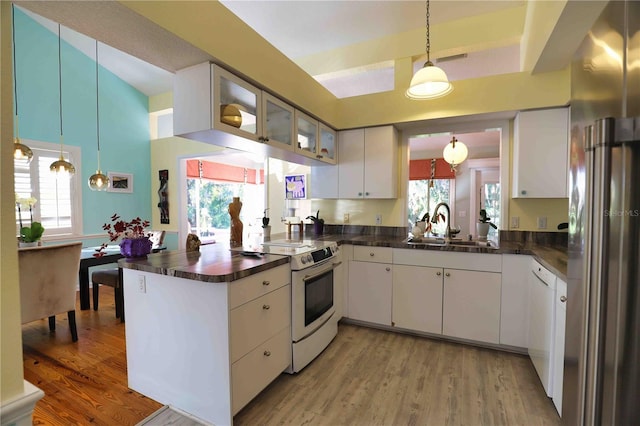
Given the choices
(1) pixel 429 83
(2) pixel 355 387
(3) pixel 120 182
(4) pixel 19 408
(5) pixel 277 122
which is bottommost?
(2) pixel 355 387

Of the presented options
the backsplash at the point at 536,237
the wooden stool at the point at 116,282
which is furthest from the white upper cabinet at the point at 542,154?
the wooden stool at the point at 116,282

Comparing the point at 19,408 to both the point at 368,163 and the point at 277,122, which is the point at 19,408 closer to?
the point at 277,122

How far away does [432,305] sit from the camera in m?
2.70

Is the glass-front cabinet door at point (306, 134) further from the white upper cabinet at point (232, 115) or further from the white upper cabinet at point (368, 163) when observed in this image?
the white upper cabinet at point (368, 163)

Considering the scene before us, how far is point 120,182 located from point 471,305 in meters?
5.72

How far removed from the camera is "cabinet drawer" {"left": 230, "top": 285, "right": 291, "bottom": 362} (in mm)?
1626

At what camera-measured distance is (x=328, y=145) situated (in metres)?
3.34

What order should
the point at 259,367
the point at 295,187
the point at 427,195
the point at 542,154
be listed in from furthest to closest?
the point at 427,195, the point at 295,187, the point at 542,154, the point at 259,367

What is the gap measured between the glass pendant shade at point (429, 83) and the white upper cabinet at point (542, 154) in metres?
1.02

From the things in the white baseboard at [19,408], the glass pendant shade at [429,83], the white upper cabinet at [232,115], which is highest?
the glass pendant shade at [429,83]

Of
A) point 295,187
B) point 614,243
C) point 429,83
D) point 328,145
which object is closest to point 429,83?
point 429,83

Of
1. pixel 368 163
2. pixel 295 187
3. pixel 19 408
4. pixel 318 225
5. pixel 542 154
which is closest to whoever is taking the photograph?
pixel 19 408

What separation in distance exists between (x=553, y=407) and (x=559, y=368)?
1.19ft

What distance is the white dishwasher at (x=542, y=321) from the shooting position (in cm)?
177
